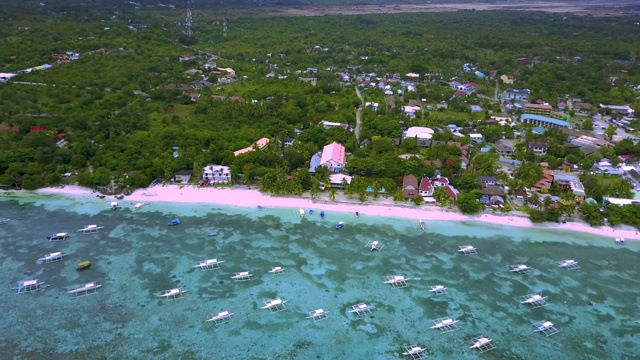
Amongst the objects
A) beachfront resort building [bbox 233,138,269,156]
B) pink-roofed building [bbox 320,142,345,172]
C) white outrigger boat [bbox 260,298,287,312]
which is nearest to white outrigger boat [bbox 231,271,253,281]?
white outrigger boat [bbox 260,298,287,312]

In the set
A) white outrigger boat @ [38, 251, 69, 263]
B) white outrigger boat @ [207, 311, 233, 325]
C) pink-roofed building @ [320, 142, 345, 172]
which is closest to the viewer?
white outrigger boat @ [207, 311, 233, 325]

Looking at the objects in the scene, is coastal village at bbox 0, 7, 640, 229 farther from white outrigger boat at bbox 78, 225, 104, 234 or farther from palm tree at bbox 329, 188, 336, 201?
white outrigger boat at bbox 78, 225, 104, 234

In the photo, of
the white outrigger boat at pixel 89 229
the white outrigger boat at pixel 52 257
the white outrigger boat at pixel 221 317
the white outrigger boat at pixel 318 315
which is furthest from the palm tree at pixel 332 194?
the white outrigger boat at pixel 52 257

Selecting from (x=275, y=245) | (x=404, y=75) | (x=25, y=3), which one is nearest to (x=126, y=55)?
(x=404, y=75)

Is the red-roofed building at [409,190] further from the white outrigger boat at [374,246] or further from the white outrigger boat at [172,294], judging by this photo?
the white outrigger boat at [172,294]

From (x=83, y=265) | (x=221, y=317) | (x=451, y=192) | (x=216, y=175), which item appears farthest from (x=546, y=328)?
(x=83, y=265)

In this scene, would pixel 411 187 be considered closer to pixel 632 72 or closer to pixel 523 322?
pixel 523 322
